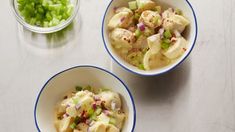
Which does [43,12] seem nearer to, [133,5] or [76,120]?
[133,5]

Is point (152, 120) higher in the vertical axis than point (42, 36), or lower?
lower

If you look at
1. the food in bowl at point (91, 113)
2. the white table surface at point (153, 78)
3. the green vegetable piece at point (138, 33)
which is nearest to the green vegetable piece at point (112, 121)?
the food in bowl at point (91, 113)

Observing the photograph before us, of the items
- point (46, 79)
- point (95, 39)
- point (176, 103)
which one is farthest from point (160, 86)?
point (46, 79)

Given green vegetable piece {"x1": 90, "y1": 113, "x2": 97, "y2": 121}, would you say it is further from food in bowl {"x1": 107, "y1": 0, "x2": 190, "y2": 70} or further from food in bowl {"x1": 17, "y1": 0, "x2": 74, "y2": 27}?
food in bowl {"x1": 17, "y1": 0, "x2": 74, "y2": 27}

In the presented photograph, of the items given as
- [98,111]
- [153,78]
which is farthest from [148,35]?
[98,111]

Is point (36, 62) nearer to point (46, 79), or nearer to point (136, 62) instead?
point (46, 79)

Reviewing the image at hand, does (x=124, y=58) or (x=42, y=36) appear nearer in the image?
(x=124, y=58)

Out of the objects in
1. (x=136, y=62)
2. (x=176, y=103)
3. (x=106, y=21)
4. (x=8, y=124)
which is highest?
(x=106, y=21)
